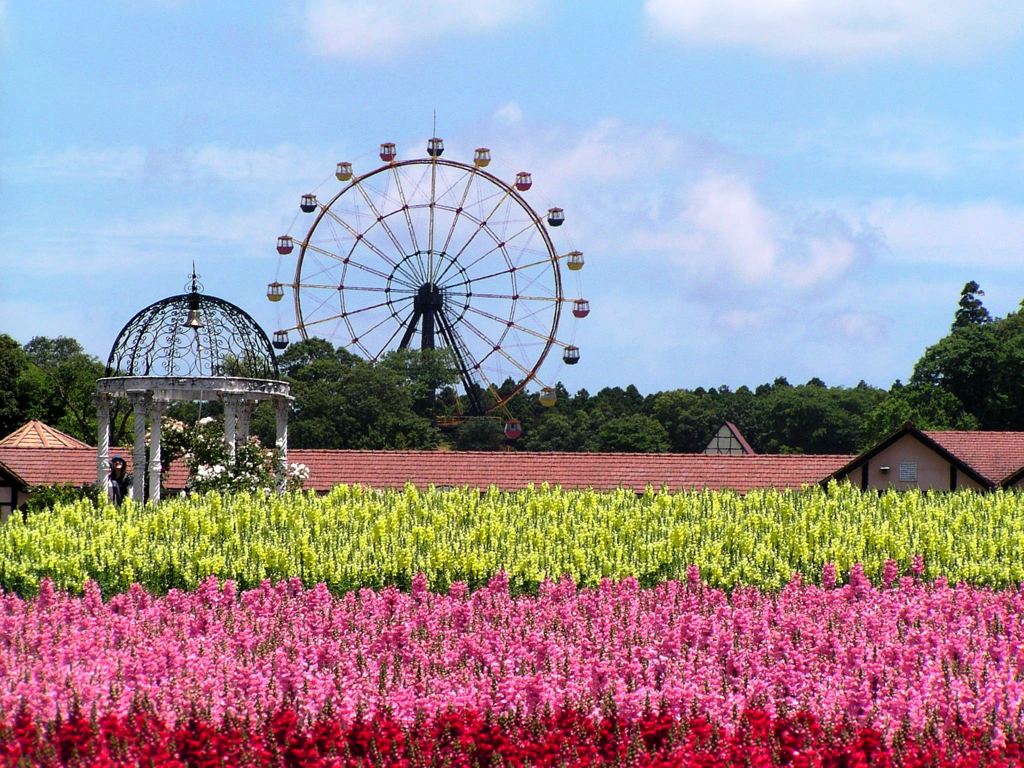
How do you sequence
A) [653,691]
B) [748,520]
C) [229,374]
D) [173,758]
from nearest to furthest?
A: 1. [173,758]
2. [653,691]
3. [748,520]
4. [229,374]

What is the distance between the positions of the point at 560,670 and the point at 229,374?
2677 cm

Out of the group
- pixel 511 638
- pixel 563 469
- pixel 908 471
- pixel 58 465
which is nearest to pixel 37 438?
pixel 58 465

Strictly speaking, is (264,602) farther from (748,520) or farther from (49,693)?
(748,520)

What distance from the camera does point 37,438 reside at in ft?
178

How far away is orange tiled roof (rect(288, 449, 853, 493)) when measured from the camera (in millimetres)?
43469

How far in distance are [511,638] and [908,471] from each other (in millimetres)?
28455

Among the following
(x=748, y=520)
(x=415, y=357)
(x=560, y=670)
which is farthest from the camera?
(x=415, y=357)

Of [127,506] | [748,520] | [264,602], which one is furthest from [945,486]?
[264,602]

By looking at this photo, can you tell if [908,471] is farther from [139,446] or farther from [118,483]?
[118,483]

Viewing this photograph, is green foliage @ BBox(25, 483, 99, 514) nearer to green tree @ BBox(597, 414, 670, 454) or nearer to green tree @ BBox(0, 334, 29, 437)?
green tree @ BBox(0, 334, 29, 437)

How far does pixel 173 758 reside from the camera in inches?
469

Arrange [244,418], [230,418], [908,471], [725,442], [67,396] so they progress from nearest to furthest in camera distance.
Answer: [230,418] < [244,418] < [908,471] < [67,396] < [725,442]

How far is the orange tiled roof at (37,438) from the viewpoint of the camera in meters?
53.3

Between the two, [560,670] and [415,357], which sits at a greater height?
[415,357]
